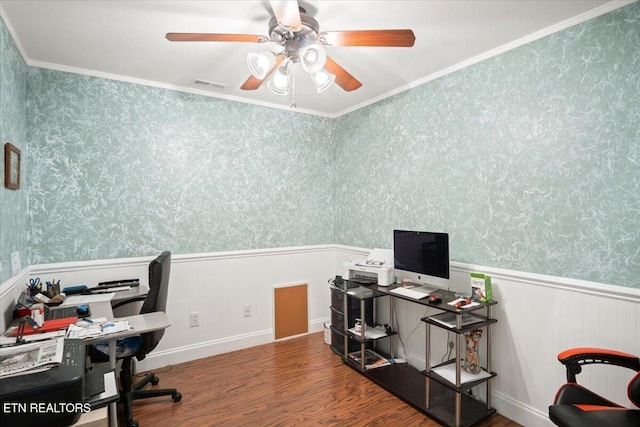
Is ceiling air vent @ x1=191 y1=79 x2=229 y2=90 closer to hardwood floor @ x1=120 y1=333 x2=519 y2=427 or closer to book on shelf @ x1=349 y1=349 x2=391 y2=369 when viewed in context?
hardwood floor @ x1=120 y1=333 x2=519 y2=427

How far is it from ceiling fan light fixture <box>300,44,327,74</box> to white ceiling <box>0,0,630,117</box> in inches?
Answer: 13.2

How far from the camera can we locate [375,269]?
118 inches

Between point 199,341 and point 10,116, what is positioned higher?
point 10,116

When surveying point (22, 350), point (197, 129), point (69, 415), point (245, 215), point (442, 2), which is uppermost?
point (442, 2)

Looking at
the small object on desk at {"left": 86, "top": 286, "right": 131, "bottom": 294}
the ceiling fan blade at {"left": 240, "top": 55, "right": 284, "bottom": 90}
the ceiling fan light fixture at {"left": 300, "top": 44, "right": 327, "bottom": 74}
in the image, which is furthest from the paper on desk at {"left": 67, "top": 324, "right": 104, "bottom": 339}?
the ceiling fan light fixture at {"left": 300, "top": 44, "right": 327, "bottom": 74}

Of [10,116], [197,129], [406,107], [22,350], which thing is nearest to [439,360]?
[406,107]

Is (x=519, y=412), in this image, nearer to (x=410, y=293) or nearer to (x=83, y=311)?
(x=410, y=293)

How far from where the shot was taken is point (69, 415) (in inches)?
46.9

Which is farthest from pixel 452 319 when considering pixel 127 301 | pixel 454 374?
pixel 127 301

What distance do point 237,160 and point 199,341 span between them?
6.07ft

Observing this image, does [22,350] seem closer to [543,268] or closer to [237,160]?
[237,160]

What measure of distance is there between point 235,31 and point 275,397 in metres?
2.66

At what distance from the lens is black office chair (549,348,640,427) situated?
1425 mm

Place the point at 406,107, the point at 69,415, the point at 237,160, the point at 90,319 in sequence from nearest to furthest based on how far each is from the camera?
the point at 69,415 < the point at 90,319 < the point at 406,107 < the point at 237,160
